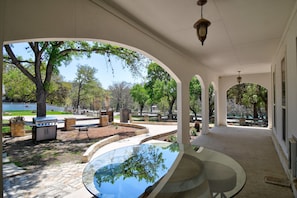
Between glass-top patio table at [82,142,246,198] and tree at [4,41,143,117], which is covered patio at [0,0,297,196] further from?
tree at [4,41,143,117]

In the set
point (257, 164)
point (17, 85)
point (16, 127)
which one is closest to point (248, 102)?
point (257, 164)

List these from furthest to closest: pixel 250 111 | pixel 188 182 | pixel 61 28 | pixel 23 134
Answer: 1. pixel 250 111
2. pixel 23 134
3. pixel 188 182
4. pixel 61 28

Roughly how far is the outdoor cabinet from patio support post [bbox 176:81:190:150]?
492cm

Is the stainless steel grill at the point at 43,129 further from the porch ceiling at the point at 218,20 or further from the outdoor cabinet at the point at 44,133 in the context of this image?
the porch ceiling at the point at 218,20

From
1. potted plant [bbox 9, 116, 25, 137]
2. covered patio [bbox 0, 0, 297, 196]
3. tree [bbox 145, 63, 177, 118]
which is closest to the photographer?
covered patio [bbox 0, 0, 297, 196]

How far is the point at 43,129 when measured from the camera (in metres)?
6.23

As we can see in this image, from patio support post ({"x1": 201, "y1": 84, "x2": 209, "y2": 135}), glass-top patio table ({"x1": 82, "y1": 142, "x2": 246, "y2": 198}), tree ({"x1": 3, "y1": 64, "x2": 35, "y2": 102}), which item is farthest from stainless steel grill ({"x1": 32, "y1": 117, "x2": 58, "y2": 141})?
patio support post ({"x1": 201, "y1": 84, "x2": 209, "y2": 135})

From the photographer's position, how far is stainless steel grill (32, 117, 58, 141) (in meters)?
6.11

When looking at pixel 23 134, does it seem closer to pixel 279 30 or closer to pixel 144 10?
pixel 144 10

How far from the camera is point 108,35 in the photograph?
2.58m

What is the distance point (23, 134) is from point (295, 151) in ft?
29.0

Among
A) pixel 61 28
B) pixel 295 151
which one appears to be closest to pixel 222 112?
pixel 295 151

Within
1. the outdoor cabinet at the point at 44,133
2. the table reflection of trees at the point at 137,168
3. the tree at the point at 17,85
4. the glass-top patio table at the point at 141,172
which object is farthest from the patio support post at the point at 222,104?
the tree at the point at 17,85

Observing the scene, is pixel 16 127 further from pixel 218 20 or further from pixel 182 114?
pixel 218 20
